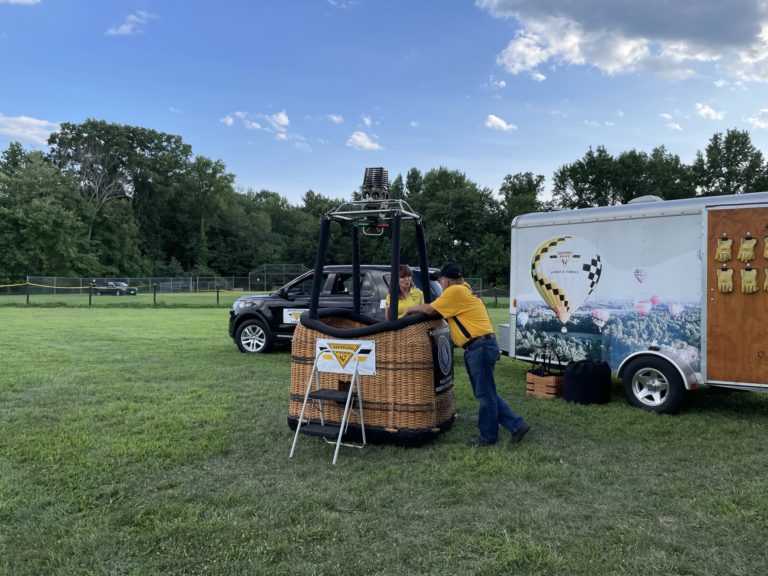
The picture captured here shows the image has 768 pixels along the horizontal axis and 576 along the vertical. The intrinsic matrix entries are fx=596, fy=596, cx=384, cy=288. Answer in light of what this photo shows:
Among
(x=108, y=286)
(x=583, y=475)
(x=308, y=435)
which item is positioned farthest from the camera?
(x=108, y=286)

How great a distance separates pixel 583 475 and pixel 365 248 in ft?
182

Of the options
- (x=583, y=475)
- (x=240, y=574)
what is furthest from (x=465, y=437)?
(x=240, y=574)

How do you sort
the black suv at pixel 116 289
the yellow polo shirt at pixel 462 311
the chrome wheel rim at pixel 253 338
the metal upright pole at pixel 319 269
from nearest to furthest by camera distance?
the yellow polo shirt at pixel 462 311
the metal upright pole at pixel 319 269
the chrome wheel rim at pixel 253 338
the black suv at pixel 116 289

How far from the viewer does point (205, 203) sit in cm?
8188

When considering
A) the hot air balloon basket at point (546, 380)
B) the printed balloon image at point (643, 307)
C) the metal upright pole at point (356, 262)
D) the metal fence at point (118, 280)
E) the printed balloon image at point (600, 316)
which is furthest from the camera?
the metal fence at point (118, 280)

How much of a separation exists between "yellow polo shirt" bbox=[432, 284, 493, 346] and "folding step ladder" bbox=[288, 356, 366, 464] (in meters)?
0.93

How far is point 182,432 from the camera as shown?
5797 millimetres

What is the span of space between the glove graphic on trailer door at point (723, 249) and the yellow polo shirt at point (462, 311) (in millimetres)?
2979

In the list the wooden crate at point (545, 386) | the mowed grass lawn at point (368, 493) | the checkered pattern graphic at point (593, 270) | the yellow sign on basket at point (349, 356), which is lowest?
the mowed grass lawn at point (368, 493)

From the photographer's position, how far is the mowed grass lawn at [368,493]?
10.9 ft

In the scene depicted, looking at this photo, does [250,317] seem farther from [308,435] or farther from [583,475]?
[583,475]

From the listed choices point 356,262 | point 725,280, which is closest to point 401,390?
point 356,262

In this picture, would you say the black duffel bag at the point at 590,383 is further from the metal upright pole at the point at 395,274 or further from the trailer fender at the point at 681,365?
the metal upright pole at the point at 395,274

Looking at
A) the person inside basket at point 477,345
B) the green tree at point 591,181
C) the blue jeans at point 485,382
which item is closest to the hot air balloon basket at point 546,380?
the person inside basket at point 477,345
